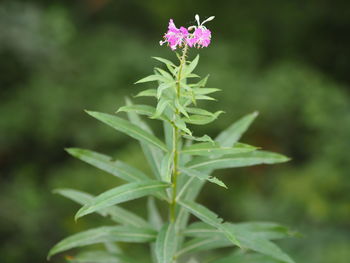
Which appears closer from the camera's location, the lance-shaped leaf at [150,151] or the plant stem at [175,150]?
the plant stem at [175,150]

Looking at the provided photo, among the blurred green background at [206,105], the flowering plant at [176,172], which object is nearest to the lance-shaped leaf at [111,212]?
the flowering plant at [176,172]

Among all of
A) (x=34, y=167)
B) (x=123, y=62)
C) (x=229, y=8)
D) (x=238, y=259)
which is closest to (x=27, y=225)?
(x=34, y=167)

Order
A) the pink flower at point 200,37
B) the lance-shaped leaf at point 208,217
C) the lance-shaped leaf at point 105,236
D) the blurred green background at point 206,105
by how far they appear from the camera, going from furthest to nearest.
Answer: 1. the blurred green background at point 206,105
2. the lance-shaped leaf at point 105,236
3. the lance-shaped leaf at point 208,217
4. the pink flower at point 200,37

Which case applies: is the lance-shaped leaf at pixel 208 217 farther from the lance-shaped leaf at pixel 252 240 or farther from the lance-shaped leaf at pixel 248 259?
the lance-shaped leaf at pixel 248 259

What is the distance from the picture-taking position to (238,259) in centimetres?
189

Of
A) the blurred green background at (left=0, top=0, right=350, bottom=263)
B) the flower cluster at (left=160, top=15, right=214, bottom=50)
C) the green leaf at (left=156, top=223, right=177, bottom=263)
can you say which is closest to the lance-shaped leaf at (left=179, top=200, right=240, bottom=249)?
the green leaf at (left=156, top=223, right=177, bottom=263)

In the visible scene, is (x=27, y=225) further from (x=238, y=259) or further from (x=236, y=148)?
(x=236, y=148)

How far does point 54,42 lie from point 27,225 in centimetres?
199

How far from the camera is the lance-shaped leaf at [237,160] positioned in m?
1.78

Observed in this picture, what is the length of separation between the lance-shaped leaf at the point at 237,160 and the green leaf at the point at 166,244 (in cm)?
26

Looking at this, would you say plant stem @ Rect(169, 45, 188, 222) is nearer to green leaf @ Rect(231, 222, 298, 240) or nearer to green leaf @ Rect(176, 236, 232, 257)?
green leaf @ Rect(176, 236, 232, 257)

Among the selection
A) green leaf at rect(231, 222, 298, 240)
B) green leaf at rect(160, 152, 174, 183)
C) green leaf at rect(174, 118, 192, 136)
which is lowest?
green leaf at rect(160, 152, 174, 183)

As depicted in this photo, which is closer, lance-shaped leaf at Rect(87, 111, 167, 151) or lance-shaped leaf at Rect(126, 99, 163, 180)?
lance-shaped leaf at Rect(87, 111, 167, 151)

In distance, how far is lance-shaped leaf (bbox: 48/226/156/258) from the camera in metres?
1.76
